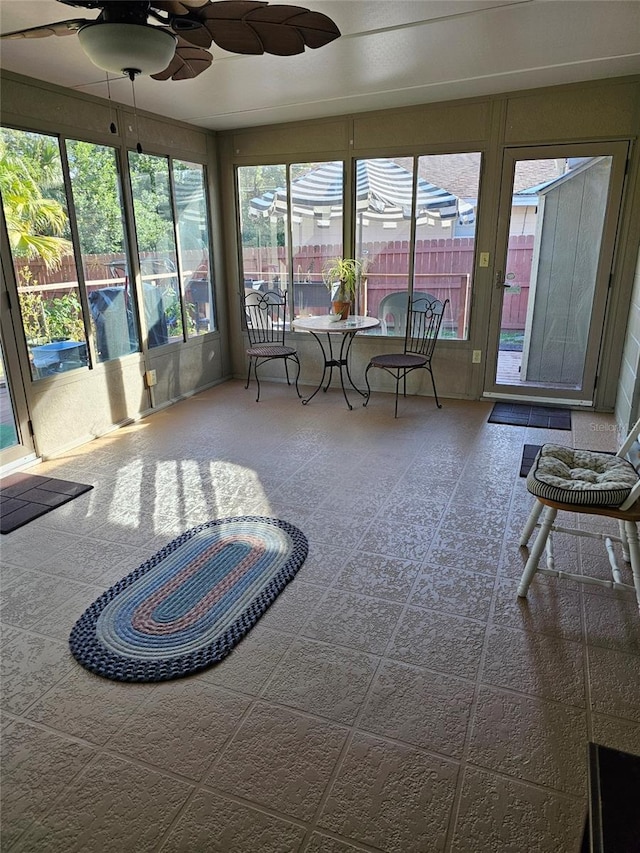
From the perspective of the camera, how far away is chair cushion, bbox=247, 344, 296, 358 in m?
4.89

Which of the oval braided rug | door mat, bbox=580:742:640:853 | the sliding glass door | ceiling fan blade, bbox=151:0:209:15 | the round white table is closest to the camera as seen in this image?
door mat, bbox=580:742:640:853

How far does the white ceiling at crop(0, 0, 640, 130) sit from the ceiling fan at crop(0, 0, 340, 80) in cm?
97

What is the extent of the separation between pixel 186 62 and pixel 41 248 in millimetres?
1883

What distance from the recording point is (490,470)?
11.2 feet

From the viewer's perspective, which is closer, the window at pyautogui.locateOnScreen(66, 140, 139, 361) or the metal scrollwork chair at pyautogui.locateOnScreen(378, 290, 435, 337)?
the window at pyautogui.locateOnScreen(66, 140, 139, 361)

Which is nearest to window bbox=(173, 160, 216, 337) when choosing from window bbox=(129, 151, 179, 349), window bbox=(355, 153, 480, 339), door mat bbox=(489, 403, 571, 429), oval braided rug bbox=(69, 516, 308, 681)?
window bbox=(129, 151, 179, 349)

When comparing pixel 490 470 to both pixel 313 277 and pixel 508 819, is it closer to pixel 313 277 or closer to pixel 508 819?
pixel 508 819

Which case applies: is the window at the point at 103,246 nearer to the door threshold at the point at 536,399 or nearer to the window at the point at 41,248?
the window at the point at 41,248

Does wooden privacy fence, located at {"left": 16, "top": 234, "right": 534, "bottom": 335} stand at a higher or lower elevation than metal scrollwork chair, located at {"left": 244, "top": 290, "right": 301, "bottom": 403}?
higher

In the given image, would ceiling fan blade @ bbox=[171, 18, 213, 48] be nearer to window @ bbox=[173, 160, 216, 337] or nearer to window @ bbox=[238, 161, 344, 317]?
window @ bbox=[173, 160, 216, 337]

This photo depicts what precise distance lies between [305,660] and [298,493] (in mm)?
1317

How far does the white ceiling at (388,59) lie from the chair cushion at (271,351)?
191 centimetres

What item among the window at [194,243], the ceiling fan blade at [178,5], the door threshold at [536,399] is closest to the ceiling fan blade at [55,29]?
the ceiling fan blade at [178,5]

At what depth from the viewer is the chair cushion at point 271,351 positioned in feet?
16.1
